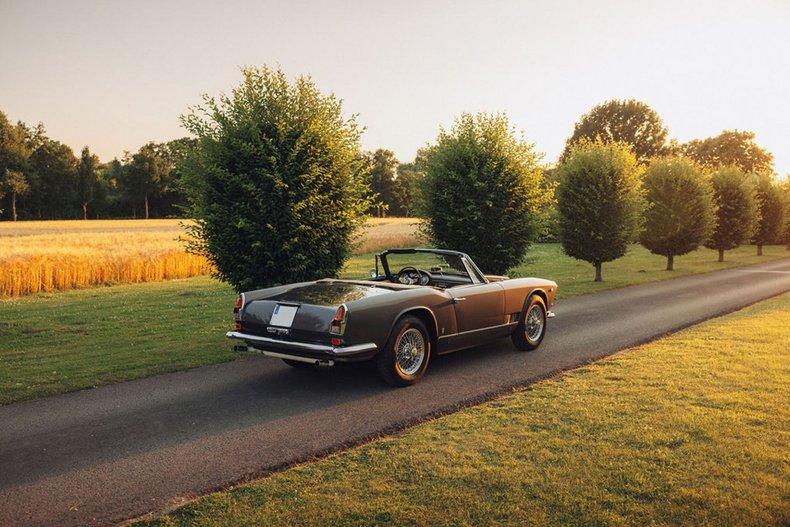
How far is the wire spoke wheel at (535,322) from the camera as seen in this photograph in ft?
33.0

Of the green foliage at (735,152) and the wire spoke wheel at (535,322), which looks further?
the green foliage at (735,152)

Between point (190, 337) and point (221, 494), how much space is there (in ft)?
24.1

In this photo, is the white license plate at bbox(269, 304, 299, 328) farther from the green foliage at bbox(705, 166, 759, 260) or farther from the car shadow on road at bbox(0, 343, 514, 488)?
the green foliage at bbox(705, 166, 759, 260)

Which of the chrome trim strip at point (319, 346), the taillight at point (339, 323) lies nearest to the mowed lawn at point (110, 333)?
the chrome trim strip at point (319, 346)

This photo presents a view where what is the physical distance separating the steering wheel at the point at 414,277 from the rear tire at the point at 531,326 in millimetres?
1761

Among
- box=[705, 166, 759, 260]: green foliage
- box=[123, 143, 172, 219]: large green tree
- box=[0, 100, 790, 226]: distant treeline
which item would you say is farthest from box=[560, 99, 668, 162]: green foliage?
box=[123, 143, 172, 219]: large green tree

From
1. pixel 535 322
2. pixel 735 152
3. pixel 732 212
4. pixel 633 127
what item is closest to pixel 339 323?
pixel 535 322

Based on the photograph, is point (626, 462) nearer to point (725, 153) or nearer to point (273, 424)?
point (273, 424)

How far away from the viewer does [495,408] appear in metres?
Answer: 6.70

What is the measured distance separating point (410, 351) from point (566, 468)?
3146mm

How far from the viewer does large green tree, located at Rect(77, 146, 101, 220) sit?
83500 millimetres

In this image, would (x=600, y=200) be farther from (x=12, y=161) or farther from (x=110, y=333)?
(x=12, y=161)

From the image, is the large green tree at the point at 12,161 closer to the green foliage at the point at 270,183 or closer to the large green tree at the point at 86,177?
the large green tree at the point at 86,177

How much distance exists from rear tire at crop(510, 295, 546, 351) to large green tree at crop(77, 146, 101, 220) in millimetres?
84974
